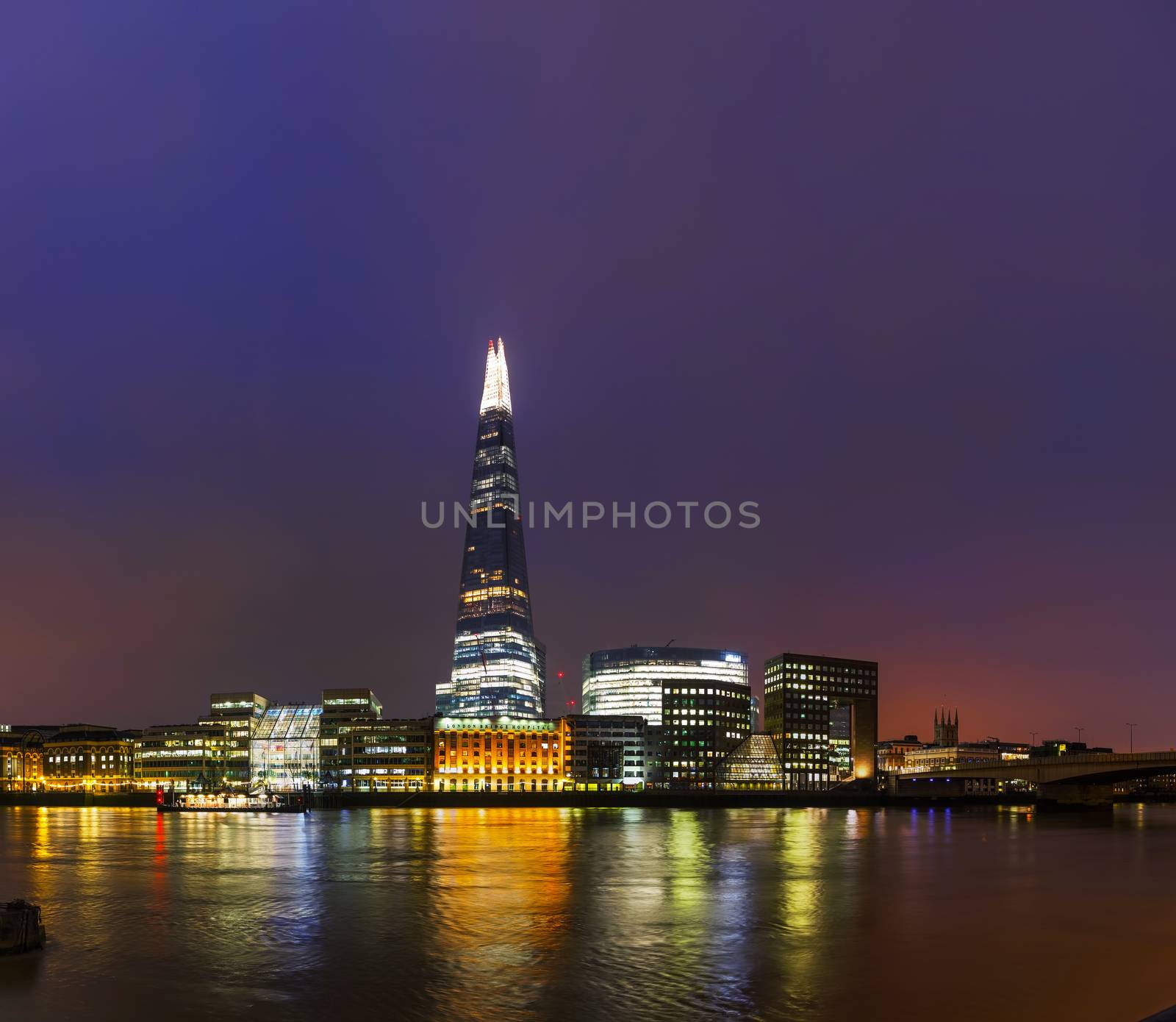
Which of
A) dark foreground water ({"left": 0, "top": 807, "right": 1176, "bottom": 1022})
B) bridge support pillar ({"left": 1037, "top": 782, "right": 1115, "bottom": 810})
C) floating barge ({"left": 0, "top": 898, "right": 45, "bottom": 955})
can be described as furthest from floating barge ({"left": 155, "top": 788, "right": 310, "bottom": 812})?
floating barge ({"left": 0, "top": 898, "right": 45, "bottom": 955})

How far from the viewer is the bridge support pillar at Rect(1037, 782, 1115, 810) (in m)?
176

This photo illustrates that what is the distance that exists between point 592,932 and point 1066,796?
156873 millimetres

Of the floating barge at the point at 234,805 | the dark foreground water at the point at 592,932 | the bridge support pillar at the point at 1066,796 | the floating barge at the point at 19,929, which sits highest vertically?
the floating barge at the point at 19,929

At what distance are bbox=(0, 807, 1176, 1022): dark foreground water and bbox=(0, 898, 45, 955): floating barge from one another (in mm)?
850

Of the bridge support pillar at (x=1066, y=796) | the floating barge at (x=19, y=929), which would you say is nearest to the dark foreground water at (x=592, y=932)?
the floating barge at (x=19, y=929)

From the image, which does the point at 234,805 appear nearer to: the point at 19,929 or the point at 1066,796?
the point at 1066,796

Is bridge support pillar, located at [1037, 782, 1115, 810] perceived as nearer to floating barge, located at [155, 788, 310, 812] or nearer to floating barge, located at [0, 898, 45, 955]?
floating barge, located at [155, 788, 310, 812]

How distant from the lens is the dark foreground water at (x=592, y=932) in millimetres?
29594

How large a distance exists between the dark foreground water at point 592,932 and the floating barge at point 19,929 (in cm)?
85

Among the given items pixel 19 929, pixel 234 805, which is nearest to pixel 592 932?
pixel 19 929

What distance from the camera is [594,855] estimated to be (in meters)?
77.0

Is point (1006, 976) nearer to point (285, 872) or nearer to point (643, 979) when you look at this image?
point (643, 979)

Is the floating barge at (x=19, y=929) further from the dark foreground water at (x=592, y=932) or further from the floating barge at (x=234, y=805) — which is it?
the floating barge at (x=234, y=805)

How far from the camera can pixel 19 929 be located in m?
35.2
